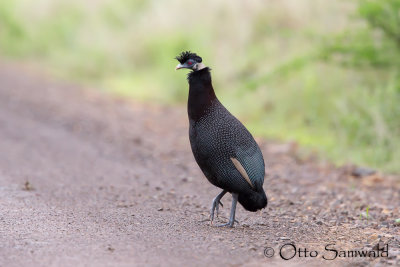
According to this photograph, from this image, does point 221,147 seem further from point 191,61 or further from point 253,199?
point 191,61

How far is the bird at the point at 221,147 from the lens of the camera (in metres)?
4.69

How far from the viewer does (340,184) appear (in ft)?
23.4

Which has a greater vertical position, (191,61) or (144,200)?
(191,61)

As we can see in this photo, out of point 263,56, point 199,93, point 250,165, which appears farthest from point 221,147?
point 263,56

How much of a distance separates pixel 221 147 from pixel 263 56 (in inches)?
243

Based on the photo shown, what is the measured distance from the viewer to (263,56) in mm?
10633

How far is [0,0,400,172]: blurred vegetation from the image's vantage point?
8.20 meters

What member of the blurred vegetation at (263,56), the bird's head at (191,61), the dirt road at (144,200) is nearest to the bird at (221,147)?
the bird's head at (191,61)

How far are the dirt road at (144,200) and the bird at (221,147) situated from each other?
0.32 m

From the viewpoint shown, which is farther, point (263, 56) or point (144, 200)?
point (263, 56)

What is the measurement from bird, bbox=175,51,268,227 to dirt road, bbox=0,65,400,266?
1.06 ft

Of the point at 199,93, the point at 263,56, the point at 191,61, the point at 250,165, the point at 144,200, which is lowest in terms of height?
the point at 144,200

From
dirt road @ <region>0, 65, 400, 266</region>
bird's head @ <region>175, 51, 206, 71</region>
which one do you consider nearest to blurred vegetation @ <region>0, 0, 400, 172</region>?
dirt road @ <region>0, 65, 400, 266</region>

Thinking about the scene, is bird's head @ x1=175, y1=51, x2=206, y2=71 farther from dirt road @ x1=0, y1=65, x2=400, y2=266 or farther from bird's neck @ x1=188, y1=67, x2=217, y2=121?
dirt road @ x1=0, y1=65, x2=400, y2=266
